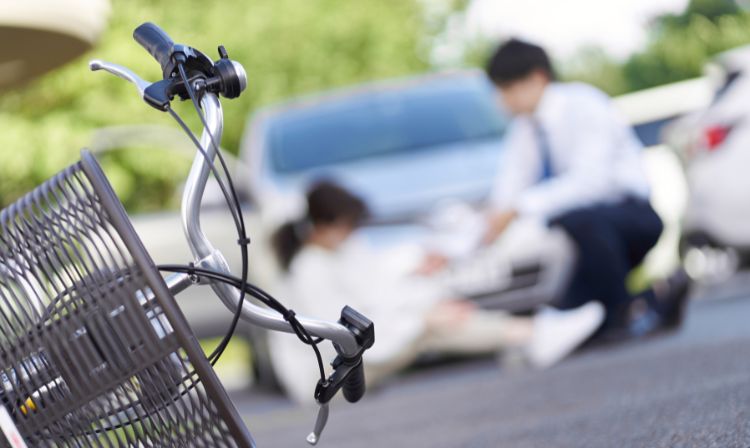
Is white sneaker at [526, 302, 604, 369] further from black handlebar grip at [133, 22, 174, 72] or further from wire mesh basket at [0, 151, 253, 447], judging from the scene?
wire mesh basket at [0, 151, 253, 447]

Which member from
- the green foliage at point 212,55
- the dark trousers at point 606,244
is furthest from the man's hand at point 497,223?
the green foliage at point 212,55

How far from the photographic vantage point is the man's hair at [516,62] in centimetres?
595

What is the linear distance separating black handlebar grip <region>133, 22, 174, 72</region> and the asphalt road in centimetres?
134

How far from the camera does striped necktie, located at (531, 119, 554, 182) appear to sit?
6.04 metres

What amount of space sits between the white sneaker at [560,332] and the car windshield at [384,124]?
146 centimetres

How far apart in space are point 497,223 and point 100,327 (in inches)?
168

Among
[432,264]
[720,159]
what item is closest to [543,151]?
[432,264]

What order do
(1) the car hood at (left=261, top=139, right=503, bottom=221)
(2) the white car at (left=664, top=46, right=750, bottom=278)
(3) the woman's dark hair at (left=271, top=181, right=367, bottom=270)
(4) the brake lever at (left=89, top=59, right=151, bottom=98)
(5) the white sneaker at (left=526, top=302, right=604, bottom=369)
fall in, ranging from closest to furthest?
(4) the brake lever at (left=89, top=59, right=151, bottom=98) → (5) the white sneaker at (left=526, top=302, right=604, bottom=369) → (3) the woman's dark hair at (left=271, top=181, right=367, bottom=270) → (1) the car hood at (left=261, top=139, right=503, bottom=221) → (2) the white car at (left=664, top=46, right=750, bottom=278)

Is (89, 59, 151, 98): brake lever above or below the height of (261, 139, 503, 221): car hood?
above

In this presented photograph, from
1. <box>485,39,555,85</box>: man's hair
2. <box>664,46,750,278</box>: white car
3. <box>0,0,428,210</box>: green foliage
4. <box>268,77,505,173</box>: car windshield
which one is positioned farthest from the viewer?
<box>0,0,428,210</box>: green foliage

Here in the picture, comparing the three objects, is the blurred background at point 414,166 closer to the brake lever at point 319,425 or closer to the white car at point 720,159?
the white car at point 720,159

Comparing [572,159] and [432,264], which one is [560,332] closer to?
[432,264]

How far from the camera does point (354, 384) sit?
193 cm

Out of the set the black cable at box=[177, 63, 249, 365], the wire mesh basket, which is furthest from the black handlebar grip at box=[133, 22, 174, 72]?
the wire mesh basket
